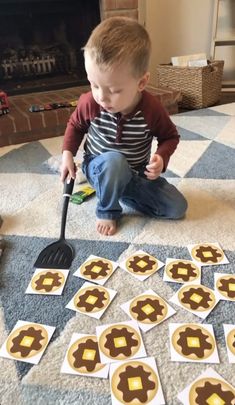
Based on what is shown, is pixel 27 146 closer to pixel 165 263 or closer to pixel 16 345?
pixel 165 263

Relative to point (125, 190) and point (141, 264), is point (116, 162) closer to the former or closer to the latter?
point (125, 190)

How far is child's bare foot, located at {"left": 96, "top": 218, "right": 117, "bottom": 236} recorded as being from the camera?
1.01 meters

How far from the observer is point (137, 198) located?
107 cm

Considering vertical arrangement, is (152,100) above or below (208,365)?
above

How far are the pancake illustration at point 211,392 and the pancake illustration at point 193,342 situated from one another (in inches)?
1.9

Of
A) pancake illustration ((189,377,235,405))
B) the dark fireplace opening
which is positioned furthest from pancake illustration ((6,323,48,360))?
the dark fireplace opening

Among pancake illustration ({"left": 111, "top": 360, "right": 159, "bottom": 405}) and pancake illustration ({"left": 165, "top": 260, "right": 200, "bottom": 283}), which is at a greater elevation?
pancake illustration ({"left": 165, "top": 260, "right": 200, "bottom": 283})

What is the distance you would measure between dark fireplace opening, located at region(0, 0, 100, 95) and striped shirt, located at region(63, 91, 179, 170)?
1.18 m

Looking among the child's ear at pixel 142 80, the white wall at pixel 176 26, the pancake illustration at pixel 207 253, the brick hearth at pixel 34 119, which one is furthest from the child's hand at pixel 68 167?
the white wall at pixel 176 26

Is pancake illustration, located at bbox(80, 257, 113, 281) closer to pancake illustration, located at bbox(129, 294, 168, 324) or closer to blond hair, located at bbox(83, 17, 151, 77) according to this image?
pancake illustration, located at bbox(129, 294, 168, 324)

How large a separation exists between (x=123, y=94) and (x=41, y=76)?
1493mm

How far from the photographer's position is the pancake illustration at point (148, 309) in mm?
745

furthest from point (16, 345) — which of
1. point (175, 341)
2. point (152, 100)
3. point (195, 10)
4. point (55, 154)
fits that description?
point (195, 10)

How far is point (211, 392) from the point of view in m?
0.61
